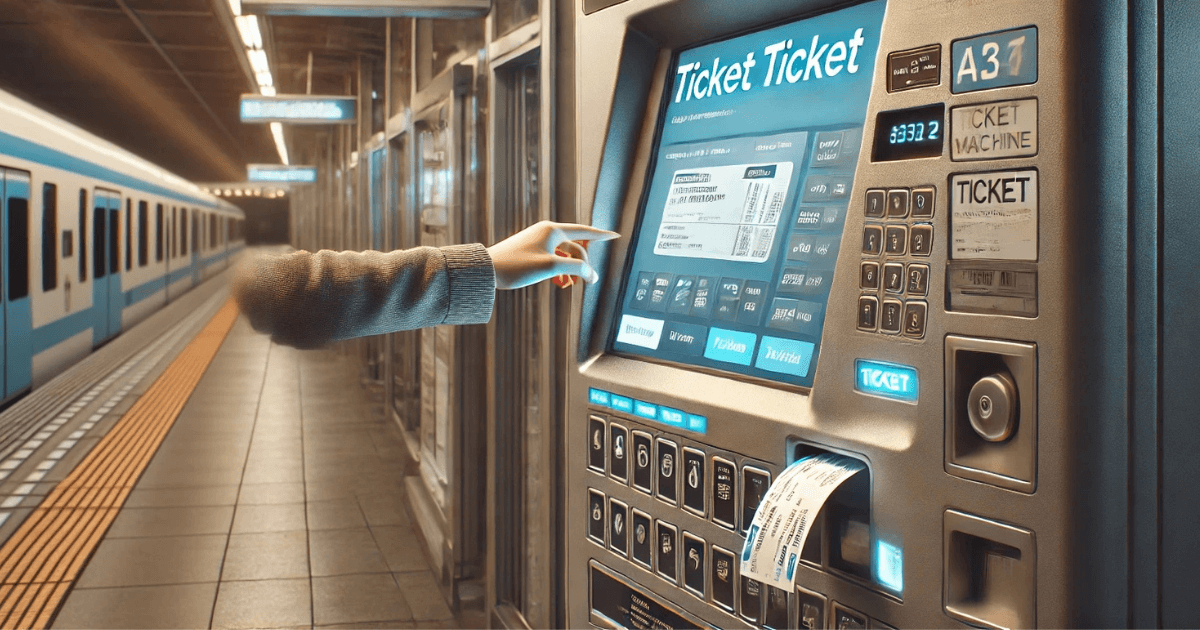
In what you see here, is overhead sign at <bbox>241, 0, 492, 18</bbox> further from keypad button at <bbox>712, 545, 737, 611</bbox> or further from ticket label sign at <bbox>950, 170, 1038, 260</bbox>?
ticket label sign at <bbox>950, 170, 1038, 260</bbox>

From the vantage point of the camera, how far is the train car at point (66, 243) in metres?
6.96

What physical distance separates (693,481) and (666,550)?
0.49 feet

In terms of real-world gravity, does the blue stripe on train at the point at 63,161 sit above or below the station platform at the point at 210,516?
above

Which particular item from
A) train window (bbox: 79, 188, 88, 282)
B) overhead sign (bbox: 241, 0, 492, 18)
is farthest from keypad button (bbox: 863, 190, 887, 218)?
train window (bbox: 79, 188, 88, 282)

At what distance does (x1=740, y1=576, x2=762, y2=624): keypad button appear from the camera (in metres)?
1.35

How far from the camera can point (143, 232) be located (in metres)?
13.0

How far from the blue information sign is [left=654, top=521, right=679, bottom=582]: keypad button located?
2.61 ft

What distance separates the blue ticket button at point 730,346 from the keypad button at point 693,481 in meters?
0.15

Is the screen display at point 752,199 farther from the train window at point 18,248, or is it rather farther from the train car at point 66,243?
the train window at point 18,248

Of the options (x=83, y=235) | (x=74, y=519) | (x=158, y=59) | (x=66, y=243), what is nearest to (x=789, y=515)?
(x=74, y=519)

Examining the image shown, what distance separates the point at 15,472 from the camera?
571 cm

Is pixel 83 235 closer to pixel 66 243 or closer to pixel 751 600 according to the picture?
pixel 66 243

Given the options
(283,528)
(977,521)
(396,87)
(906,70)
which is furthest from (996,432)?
(396,87)

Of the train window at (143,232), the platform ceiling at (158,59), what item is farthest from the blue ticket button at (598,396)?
the train window at (143,232)
